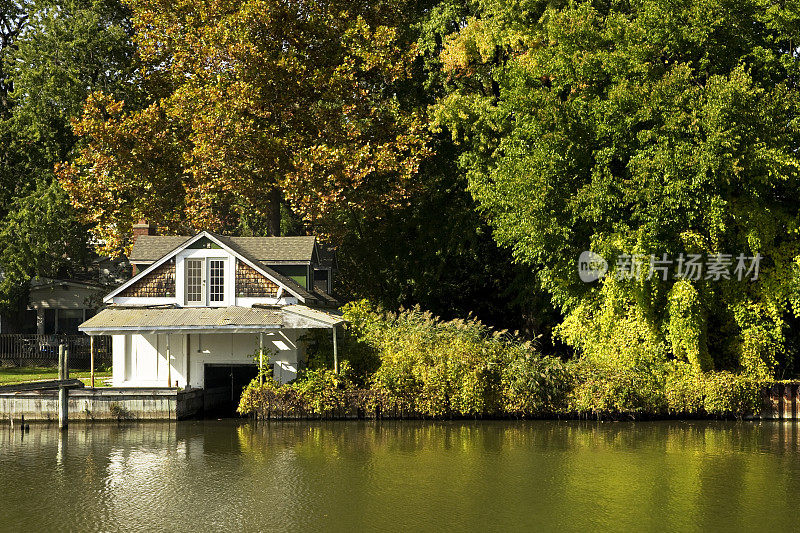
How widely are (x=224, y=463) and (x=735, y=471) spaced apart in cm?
1506

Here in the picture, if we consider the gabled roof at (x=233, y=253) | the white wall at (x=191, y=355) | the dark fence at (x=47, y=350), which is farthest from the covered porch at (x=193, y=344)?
the dark fence at (x=47, y=350)

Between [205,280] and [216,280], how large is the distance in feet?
1.57

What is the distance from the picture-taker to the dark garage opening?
38.6m

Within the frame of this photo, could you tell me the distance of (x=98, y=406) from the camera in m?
34.6

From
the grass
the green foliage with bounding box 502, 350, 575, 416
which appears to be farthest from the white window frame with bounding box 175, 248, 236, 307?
the green foliage with bounding box 502, 350, 575, 416

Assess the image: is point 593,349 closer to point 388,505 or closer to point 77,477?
point 388,505

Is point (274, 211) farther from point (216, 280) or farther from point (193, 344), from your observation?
point (193, 344)

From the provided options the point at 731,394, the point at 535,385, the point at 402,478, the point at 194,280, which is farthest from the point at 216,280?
the point at 731,394

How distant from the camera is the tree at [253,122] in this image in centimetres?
4453

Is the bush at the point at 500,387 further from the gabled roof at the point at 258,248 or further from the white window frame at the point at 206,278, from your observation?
the gabled roof at the point at 258,248

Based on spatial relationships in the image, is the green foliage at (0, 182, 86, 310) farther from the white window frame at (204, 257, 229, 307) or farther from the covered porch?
the white window frame at (204, 257, 229, 307)

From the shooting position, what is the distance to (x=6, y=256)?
159ft

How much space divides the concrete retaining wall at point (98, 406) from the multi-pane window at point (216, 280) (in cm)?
484

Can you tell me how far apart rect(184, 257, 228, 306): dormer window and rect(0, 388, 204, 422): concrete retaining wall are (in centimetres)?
467
